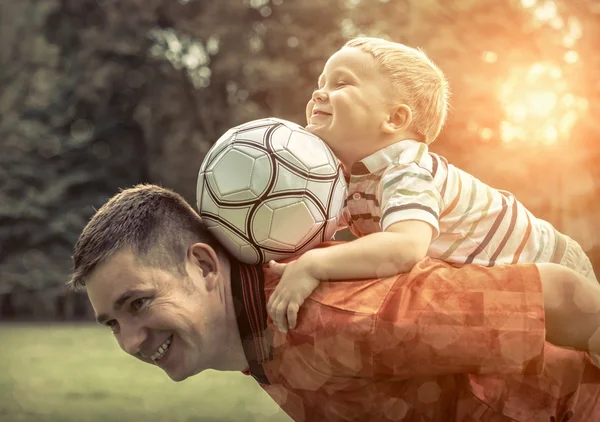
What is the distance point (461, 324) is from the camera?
2.48m

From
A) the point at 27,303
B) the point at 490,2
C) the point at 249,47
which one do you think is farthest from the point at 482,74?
the point at 27,303

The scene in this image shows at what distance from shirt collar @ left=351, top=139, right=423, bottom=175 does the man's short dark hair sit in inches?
23.3

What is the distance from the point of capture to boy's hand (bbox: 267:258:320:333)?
2572mm

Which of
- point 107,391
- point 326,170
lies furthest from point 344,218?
point 107,391

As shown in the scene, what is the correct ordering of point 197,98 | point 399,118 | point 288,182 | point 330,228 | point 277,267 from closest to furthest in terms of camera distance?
point 277,267 → point 288,182 → point 330,228 → point 399,118 → point 197,98

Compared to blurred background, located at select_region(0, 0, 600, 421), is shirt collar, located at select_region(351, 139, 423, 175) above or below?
above

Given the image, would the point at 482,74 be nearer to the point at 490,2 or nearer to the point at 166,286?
the point at 490,2

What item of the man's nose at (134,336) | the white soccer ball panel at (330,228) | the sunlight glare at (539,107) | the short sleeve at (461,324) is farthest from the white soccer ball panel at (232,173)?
the sunlight glare at (539,107)

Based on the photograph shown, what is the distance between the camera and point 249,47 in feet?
69.5

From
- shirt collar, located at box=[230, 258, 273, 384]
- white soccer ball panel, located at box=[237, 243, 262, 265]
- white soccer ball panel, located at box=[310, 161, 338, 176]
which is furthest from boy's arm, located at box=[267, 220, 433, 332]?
white soccer ball panel, located at box=[310, 161, 338, 176]

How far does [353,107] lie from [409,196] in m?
0.43

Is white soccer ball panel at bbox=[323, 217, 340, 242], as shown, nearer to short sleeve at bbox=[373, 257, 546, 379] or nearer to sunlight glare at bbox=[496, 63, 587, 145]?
short sleeve at bbox=[373, 257, 546, 379]

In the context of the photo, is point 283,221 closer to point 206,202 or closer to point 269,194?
point 269,194

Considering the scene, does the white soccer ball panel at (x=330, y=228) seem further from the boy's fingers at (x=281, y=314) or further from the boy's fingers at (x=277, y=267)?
the boy's fingers at (x=281, y=314)
